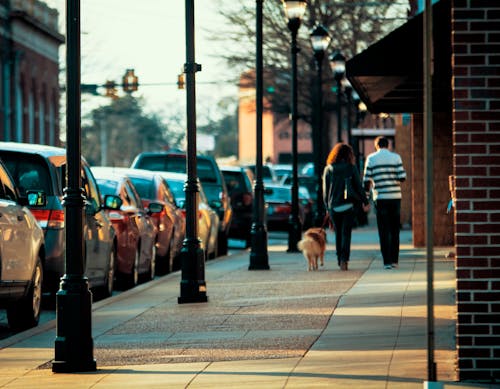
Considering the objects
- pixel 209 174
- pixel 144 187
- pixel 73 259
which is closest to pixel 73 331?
pixel 73 259

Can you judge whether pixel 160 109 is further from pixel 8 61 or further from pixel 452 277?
pixel 452 277

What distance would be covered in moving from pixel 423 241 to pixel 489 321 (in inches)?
722

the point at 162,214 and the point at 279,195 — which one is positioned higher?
the point at 279,195

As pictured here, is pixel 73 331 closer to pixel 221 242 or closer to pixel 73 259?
pixel 73 259

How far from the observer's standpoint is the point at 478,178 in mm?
A: 9320

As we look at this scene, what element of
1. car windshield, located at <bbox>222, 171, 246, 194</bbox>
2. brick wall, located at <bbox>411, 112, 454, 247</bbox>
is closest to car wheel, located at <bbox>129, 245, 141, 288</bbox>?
brick wall, located at <bbox>411, 112, 454, 247</bbox>

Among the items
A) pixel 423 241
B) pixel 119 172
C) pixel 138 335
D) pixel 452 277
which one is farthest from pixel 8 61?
pixel 138 335

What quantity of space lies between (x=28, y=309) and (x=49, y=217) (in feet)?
5.45

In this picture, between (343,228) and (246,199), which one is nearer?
(343,228)

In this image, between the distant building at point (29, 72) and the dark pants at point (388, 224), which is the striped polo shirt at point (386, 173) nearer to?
the dark pants at point (388, 224)

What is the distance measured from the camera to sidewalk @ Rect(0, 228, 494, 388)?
9.67m

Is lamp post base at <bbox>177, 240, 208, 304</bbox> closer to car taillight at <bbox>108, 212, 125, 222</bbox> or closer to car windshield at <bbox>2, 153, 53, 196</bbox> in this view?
car windshield at <bbox>2, 153, 53, 196</bbox>

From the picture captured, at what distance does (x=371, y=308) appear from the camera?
14.1 meters

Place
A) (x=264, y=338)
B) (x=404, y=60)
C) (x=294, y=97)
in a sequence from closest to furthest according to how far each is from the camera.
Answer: (x=264, y=338) < (x=404, y=60) < (x=294, y=97)
